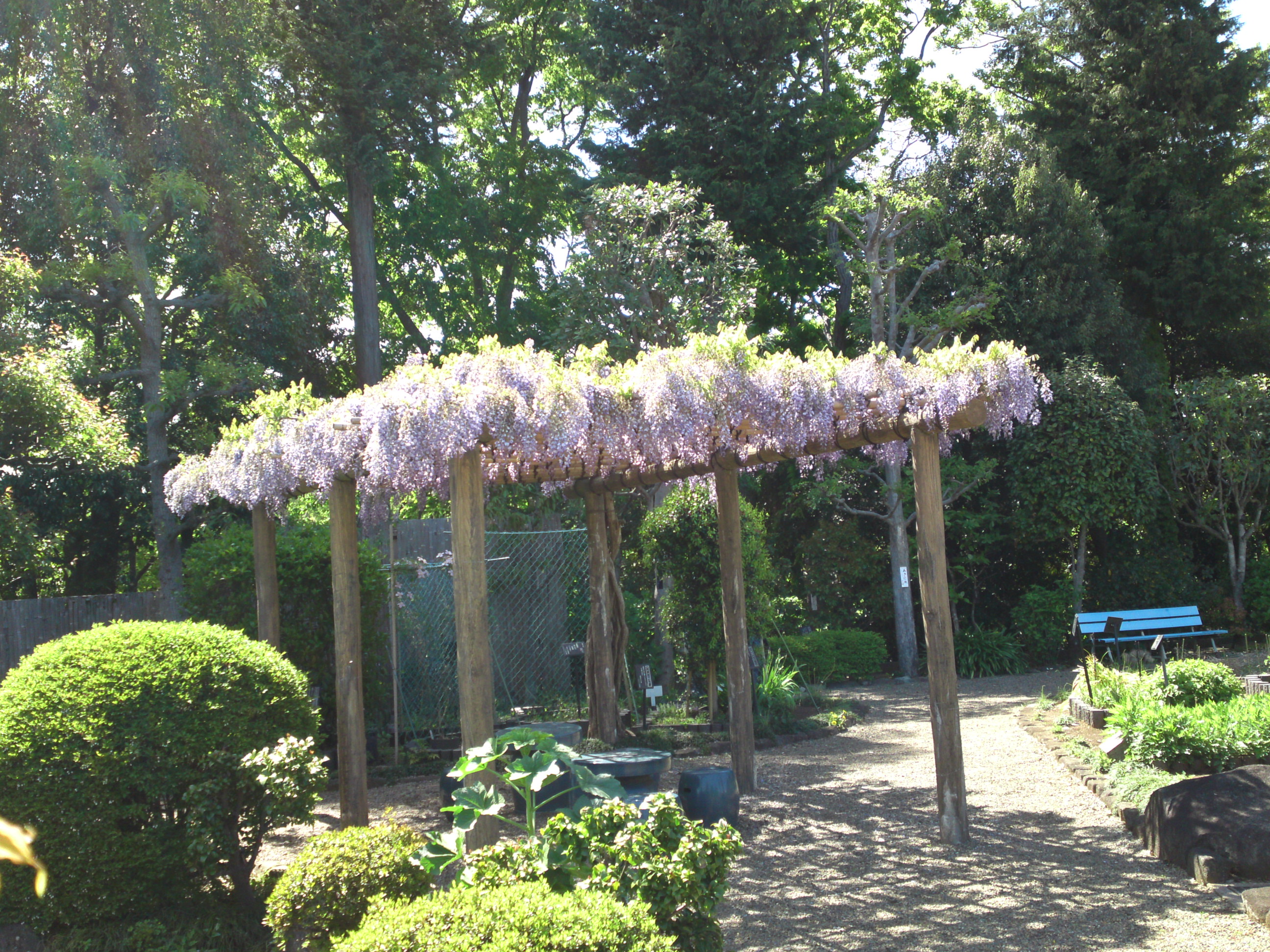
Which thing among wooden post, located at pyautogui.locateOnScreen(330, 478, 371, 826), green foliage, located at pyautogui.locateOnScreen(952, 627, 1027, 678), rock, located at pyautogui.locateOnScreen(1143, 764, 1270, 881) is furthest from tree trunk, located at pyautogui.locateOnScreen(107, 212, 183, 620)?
rock, located at pyautogui.locateOnScreen(1143, 764, 1270, 881)

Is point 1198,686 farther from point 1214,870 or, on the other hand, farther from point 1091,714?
point 1214,870

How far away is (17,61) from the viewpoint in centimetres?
1288

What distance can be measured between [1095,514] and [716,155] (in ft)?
25.9

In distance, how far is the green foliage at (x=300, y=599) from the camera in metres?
8.84

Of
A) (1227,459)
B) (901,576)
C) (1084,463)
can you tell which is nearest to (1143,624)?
(1084,463)

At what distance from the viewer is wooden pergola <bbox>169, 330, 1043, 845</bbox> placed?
4.97 metres

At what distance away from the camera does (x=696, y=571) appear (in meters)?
9.51

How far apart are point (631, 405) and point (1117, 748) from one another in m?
4.03

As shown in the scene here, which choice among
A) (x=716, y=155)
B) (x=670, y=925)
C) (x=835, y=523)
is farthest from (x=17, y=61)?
(x=670, y=925)

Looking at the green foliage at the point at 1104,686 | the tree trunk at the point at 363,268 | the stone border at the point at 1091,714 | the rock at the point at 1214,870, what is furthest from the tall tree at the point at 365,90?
the rock at the point at 1214,870

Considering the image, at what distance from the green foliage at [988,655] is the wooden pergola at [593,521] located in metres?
7.87

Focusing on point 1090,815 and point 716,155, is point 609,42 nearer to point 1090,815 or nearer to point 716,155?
point 716,155

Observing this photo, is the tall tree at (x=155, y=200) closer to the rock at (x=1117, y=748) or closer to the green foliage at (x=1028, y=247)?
the rock at (x=1117, y=748)

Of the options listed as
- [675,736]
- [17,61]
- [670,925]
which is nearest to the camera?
[670,925]
